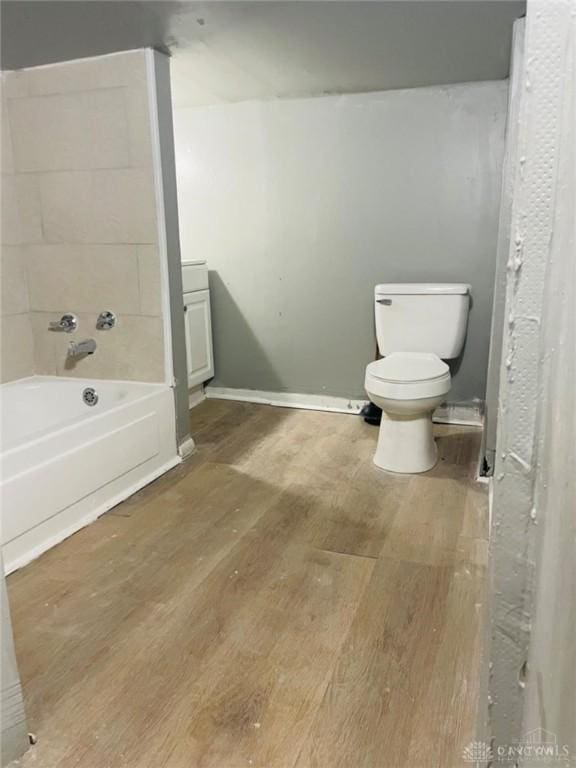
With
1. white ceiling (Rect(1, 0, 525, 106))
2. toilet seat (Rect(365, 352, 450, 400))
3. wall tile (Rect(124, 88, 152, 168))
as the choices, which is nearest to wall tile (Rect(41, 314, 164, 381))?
wall tile (Rect(124, 88, 152, 168))

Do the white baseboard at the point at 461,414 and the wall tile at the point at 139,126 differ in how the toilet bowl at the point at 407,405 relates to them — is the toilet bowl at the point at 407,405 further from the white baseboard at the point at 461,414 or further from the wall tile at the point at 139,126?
the wall tile at the point at 139,126

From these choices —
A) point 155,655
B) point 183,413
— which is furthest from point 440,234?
point 155,655

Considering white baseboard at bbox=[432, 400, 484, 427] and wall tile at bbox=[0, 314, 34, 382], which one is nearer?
wall tile at bbox=[0, 314, 34, 382]

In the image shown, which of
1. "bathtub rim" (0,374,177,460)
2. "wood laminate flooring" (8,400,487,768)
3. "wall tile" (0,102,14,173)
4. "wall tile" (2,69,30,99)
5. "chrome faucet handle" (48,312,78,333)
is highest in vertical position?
"wall tile" (2,69,30,99)

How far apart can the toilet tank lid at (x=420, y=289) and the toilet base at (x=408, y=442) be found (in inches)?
26.4

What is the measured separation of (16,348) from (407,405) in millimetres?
1847

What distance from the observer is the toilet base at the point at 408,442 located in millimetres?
2498

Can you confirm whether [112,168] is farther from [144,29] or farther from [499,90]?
[499,90]

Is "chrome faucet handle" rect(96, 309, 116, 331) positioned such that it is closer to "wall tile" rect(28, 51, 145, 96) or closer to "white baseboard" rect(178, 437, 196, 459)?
"white baseboard" rect(178, 437, 196, 459)

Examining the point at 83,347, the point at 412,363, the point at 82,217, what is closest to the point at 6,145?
the point at 82,217

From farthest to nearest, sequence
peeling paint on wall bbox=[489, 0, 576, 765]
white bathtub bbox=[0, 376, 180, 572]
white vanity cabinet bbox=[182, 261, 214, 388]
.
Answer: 1. white vanity cabinet bbox=[182, 261, 214, 388]
2. white bathtub bbox=[0, 376, 180, 572]
3. peeling paint on wall bbox=[489, 0, 576, 765]

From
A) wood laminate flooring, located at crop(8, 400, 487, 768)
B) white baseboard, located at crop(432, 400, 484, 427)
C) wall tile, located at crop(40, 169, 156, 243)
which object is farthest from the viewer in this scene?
white baseboard, located at crop(432, 400, 484, 427)

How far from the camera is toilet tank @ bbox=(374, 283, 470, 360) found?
2.80 meters

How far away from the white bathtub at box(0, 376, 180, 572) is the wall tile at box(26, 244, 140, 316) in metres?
0.36
